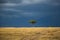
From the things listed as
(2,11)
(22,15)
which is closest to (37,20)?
(22,15)

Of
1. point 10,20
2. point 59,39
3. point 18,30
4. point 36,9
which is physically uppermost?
point 36,9

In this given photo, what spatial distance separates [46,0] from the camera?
202cm

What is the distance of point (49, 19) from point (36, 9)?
0.79ft

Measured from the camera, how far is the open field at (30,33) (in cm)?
196

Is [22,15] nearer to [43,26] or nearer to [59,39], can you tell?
[43,26]

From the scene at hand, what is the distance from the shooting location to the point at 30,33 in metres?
1.99

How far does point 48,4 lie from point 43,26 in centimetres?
33

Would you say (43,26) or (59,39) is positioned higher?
(43,26)

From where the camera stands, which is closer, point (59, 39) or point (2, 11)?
point (59, 39)

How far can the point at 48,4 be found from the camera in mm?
2014

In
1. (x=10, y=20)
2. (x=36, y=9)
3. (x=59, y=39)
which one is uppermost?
(x=36, y=9)

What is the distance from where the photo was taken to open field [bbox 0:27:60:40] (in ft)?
6.43

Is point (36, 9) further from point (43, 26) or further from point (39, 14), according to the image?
point (43, 26)

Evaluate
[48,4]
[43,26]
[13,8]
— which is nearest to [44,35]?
[43,26]
